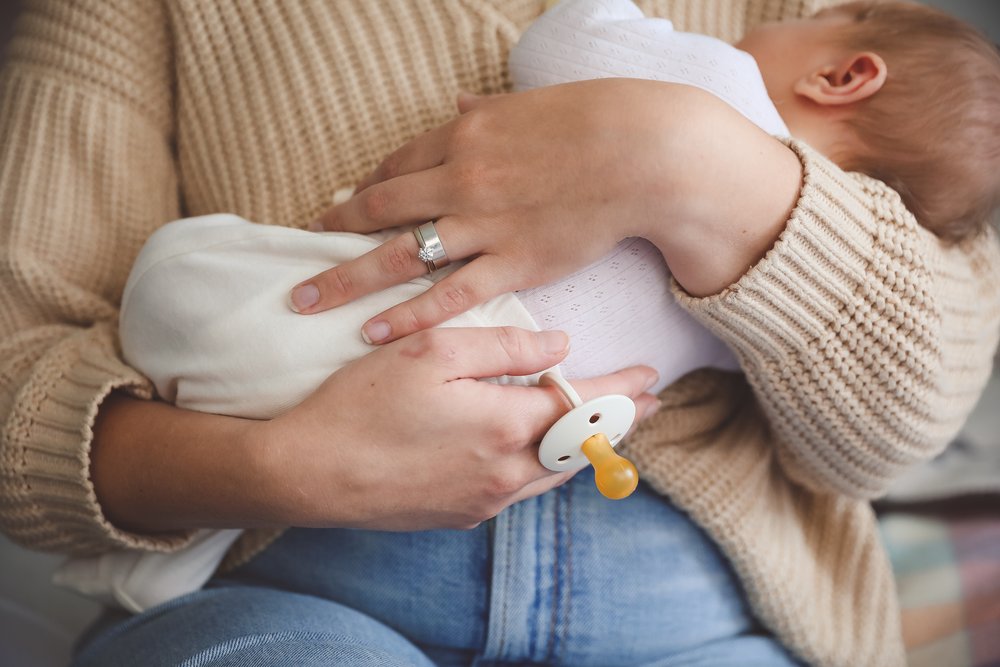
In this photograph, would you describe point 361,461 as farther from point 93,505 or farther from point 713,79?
point 713,79

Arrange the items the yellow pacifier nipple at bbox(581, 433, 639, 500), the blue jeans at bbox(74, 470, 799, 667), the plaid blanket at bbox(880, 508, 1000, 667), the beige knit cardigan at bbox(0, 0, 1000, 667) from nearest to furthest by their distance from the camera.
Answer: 1. the yellow pacifier nipple at bbox(581, 433, 639, 500)
2. the beige knit cardigan at bbox(0, 0, 1000, 667)
3. the blue jeans at bbox(74, 470, 799, 667)
4. the plaid blanket at bbox(880, 508, 1000, 667)

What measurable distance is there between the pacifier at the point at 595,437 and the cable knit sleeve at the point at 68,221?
0.44 m

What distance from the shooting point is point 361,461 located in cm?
68

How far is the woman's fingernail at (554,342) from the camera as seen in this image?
707mm

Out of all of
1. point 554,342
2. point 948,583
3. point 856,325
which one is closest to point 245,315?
point 554,342

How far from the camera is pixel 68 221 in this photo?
35.1 inches

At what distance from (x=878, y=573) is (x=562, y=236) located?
71 cm

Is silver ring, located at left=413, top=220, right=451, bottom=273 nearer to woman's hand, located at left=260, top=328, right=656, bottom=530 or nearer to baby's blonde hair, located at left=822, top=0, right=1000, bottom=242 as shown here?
woman's hand, located at left=260, top=328, right=656, bottom=530

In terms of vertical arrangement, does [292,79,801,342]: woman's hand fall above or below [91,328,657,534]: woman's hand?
above

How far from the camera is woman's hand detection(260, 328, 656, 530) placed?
0.67 m

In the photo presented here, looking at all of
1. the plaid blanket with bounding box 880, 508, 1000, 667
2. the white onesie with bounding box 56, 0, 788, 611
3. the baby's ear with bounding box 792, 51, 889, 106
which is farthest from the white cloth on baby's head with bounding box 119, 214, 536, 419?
the plaid blanket with bounding box 880, 508, 1000, 667

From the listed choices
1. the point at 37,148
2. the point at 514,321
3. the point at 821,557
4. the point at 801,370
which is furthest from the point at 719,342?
the point at 37,148

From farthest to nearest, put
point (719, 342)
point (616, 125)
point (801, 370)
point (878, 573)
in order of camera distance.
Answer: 1. point (878, 573)
2. point (719, 342)
3. point (801, 370)
4. point (616, 125)

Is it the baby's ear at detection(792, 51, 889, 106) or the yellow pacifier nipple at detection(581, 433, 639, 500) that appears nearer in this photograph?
the yellow pacifier nipple at detection(581, 433, 639, 500)
